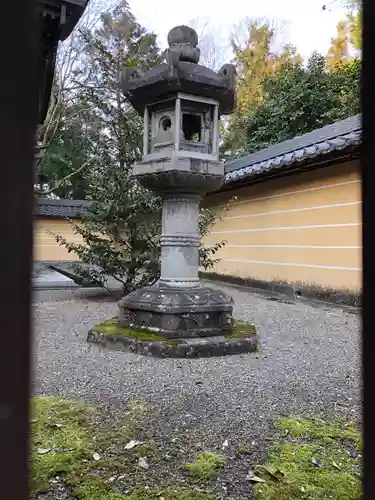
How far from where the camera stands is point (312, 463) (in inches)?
73.3

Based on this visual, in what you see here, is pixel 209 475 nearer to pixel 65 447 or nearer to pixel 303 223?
pixel 65 447

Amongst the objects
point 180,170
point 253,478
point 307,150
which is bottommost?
point 253,478

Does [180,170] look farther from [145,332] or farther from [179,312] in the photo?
[145,332]

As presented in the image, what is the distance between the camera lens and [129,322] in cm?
405

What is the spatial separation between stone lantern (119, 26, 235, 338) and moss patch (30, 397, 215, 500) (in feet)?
4.76

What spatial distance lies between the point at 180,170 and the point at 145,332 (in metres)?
1.47

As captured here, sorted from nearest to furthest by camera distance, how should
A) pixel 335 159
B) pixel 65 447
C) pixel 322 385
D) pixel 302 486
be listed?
pixel 302 486 < pixel 65 447 < pixel 322 385 < pixel 335 159

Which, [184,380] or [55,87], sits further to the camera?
→ [55,87]

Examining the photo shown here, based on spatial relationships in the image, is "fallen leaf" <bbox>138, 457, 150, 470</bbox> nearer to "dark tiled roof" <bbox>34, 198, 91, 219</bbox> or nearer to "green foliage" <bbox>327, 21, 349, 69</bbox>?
"dark tiled roof" <bbox>34, 198, 91, 219</bbox>

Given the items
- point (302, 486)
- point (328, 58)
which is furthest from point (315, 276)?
point (328, 58)

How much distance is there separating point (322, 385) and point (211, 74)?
2.84 metres

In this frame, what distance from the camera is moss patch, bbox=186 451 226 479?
69.0 inches

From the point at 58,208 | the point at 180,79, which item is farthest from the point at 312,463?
the point at 58,208

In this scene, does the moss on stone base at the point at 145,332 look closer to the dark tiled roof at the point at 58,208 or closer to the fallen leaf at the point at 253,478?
the fallen leaf at the point at 253,478
